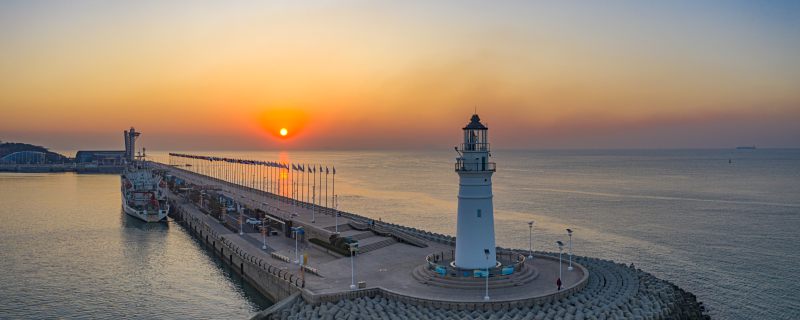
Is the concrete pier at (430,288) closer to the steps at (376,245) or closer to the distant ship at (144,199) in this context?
the steps at (376,245)

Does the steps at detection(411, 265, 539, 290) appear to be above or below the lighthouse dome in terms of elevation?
below

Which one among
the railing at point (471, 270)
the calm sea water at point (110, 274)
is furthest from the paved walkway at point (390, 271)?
the calm sea water at point (110, 274)

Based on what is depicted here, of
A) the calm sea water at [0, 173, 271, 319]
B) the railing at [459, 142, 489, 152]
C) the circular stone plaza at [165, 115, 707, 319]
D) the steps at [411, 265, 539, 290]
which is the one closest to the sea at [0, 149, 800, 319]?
the calm sea water at [0, 173, 271, 319]

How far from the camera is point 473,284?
36.0 metres

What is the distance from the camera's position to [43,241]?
67875 millimetres

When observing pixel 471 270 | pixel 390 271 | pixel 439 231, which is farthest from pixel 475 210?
pixel 439 231

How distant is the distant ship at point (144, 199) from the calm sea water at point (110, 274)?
2388mm

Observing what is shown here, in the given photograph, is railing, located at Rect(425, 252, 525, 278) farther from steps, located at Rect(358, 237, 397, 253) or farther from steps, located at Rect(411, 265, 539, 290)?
steps, located at Rect(358, 237, 397, 253)

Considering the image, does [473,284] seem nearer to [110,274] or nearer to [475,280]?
[475,280]

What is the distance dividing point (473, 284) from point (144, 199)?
257 ft

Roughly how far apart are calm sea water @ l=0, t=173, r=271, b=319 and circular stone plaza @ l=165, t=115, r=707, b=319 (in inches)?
254

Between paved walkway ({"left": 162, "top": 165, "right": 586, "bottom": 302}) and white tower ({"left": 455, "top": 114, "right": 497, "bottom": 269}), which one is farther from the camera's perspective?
white tower ({"left": 455, "top": 114, "right": 497, "bottom": 269})

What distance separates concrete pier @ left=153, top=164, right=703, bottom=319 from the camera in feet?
107

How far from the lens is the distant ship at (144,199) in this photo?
9075 cm
